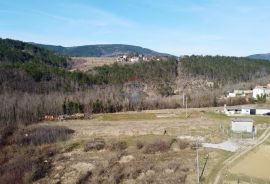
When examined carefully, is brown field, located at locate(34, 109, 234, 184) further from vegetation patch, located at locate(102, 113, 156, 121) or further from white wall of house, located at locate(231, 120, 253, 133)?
white wall of house, located at locate(231, 120, 253, 133)

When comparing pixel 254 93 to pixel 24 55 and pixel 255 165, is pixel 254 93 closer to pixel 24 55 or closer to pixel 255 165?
pixel 255 165

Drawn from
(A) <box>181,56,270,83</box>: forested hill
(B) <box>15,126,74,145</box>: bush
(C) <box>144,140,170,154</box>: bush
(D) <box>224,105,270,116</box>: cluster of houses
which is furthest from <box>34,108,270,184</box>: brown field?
(A) <box>181,56,270,83</box>: forested hill

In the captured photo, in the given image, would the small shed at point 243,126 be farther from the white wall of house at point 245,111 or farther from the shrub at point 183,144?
the white wall of house at point 245,111

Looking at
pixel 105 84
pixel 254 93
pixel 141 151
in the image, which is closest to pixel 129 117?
pixel 141 151

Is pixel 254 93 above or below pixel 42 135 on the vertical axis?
above

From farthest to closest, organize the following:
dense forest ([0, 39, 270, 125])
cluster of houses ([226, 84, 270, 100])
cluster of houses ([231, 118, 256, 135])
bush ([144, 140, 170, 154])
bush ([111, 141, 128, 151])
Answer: cluster of houses ([226, 84, 270, 100]) → dense forest ([0, 39, 270, 125]) → cluster of houses ([231, 118, 256, 135]) → bush ([111, 141, 128, 151]) → bush ([144, 140, 170, 154])

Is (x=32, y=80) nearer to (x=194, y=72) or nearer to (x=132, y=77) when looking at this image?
(x=132, y=77)

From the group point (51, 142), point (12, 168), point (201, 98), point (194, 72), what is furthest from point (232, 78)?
point (12, 168)
